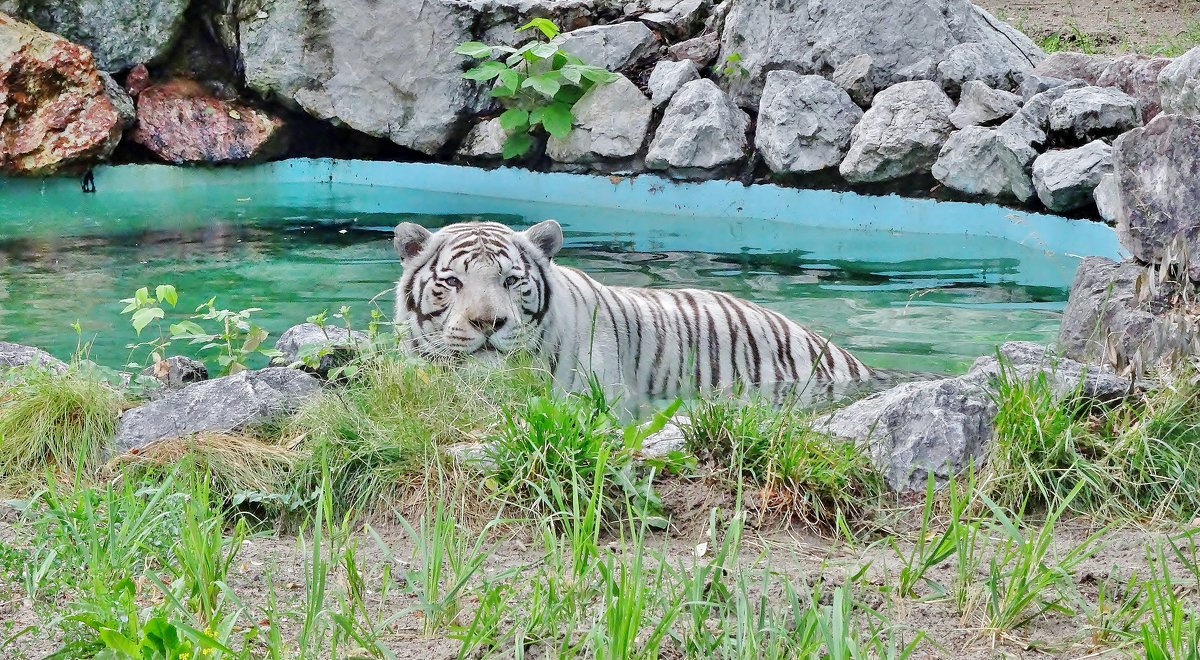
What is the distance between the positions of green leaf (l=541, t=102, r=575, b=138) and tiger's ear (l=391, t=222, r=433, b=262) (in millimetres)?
6140

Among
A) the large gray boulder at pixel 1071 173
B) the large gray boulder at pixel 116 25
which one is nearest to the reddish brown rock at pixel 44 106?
the large gray boulder at pixel 116 25

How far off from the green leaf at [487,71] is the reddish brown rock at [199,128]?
2.53 meters

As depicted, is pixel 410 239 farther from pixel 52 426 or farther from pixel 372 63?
pixel 372 63

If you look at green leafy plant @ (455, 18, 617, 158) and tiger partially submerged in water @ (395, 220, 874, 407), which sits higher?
green leafy plant @ (455, 18, 617, 158)

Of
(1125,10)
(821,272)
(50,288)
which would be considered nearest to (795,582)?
(821,272)

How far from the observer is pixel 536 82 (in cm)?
1020

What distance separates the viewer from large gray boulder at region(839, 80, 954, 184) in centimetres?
847

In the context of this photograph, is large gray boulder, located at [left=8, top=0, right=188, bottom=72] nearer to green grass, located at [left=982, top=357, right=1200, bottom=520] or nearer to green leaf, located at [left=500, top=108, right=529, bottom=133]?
green leaf, located at [left=500, top=108, right=529, bottom=133]

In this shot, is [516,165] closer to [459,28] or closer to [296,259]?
[459,28]

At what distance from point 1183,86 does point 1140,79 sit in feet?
15.0

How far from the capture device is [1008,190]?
26.7 feet

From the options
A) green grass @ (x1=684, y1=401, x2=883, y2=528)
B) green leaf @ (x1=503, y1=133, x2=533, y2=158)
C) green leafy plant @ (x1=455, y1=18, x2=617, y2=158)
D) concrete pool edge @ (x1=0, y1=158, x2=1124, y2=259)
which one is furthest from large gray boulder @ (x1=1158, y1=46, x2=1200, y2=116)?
green leaf @ (x1=503, y1=133, x2=533, y2=158)

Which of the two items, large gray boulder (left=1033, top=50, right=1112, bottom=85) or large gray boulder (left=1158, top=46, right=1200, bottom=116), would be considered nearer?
large gray boulder (left=1158, top=46, right=1200, bottom=116)

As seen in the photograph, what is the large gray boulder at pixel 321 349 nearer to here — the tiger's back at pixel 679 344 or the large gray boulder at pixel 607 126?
the tiger's back at pixel 679 344
